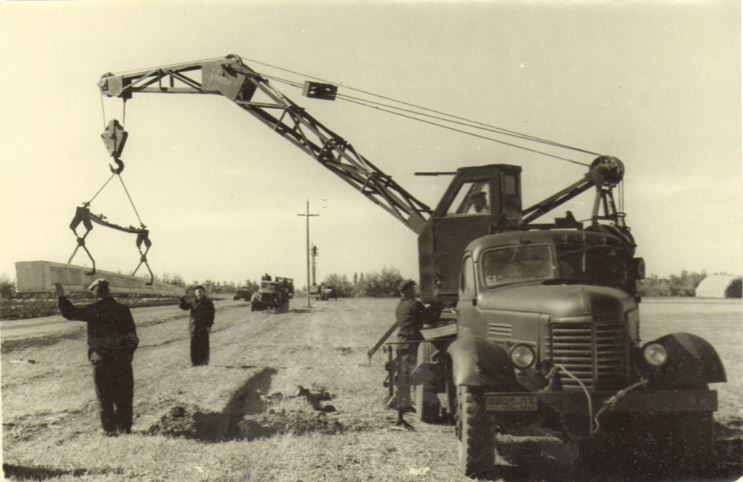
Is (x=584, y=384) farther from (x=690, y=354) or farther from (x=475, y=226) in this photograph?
(x=475, y=226)

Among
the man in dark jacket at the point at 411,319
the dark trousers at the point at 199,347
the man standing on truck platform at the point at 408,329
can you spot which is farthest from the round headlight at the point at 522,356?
the dark trousers at the point at 199,347

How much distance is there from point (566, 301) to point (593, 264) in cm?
131

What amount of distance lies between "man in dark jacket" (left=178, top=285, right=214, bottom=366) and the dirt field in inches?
13.3

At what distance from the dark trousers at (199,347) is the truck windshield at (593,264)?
7.95 metres

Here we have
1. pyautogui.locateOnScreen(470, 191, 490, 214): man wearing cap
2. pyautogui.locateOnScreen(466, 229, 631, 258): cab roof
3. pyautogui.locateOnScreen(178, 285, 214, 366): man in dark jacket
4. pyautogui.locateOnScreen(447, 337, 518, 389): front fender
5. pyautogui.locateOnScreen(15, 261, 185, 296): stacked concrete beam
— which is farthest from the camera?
pyautogui.locateOnScreen(15, 261, 185, 296): stacked concrete beam

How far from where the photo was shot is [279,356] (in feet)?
56.1

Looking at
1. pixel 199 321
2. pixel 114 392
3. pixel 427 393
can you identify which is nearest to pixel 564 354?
pixel 427 393

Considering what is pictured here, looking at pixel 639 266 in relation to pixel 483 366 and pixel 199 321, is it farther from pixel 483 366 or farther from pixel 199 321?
pixel 199 321

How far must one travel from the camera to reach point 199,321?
12891 millimetres

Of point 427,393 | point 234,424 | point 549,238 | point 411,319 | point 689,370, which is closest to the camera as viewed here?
point 689,370

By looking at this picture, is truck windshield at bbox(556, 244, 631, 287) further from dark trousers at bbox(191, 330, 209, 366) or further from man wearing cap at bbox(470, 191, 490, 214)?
dark trousers at bbox(191, 330, 209, 366)

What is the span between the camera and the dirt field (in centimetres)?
655

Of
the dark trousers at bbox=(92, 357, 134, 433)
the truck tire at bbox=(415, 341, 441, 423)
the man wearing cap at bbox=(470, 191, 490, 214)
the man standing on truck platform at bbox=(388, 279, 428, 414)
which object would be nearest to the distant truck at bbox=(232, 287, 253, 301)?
the man standing on truck platform at bbox=(388, 279, 428, 414)

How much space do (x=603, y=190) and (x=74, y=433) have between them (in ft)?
25.8
